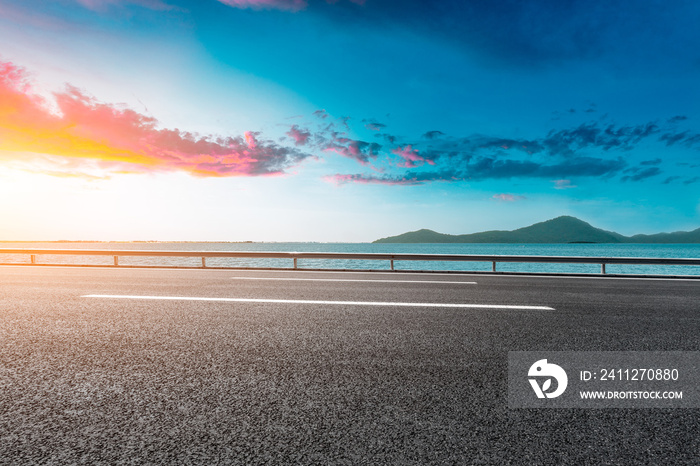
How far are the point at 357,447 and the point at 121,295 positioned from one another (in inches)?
281

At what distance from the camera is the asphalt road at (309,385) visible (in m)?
2.20

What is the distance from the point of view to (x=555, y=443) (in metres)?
2.26

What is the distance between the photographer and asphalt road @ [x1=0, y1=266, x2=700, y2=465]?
220 centimetres

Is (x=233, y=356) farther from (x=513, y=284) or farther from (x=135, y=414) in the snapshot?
(x=513, y=284)

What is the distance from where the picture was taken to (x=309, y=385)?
3.12 m

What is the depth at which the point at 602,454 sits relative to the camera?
7.07 feet

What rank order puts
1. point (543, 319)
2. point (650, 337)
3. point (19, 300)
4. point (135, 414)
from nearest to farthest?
point (135, 414), point (650, 337), point (543, 319), point (19, 300)

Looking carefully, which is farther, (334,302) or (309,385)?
(334,302)

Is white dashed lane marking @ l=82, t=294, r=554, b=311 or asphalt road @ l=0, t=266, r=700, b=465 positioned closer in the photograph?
asphalt road @ l=0, t=266, r=700, b=465

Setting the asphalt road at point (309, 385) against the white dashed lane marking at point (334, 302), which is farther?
the white dashed lane marking at point (334, 302)

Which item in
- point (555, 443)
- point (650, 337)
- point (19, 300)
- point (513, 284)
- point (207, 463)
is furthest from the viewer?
point (513, 284)

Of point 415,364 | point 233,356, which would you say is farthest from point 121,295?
point 415,364

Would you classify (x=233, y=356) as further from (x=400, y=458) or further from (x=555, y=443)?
(x=555, y=443)

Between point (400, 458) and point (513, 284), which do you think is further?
point (513, 284)
